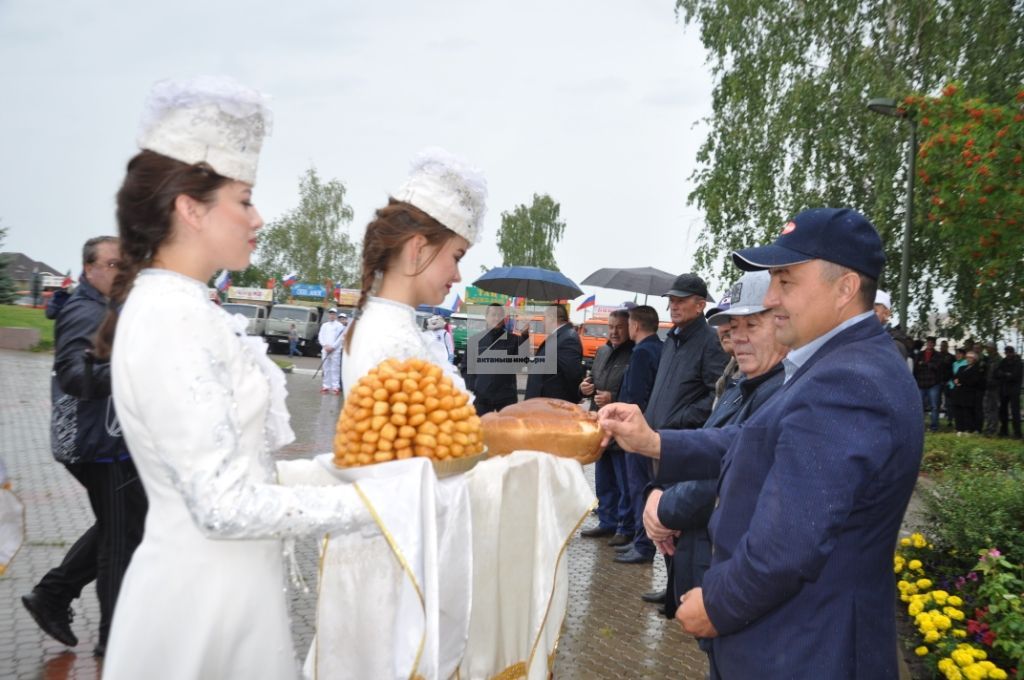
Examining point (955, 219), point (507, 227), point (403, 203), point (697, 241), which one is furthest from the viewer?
point (507, 227)

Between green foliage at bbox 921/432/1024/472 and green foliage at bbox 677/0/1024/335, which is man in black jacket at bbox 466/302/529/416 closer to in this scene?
green foliage at bbox 921/432/1024/472

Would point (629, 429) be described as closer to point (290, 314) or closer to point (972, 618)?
point (972, 618)

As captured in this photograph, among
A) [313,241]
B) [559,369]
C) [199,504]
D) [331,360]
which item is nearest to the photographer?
[199,504]

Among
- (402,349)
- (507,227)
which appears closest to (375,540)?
(402,349)

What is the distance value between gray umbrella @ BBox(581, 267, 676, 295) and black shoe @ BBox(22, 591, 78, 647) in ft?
23.7

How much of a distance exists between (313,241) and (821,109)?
51127mm

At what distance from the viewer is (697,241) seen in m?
23.3

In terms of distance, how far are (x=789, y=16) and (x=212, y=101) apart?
2247 centimetres

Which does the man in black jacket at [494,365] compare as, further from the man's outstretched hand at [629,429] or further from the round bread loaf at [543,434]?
the round bread loaf at [543,434]

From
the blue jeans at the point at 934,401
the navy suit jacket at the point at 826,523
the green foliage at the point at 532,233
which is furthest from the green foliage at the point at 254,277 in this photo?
the navy suit jacket at the point at 826,523

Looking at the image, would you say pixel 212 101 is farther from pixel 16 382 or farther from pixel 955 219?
pixel 16 382

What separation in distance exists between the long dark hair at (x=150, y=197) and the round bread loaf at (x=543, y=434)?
130 cm

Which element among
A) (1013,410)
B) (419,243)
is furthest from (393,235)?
(1013,410)

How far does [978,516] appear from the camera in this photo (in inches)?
219
